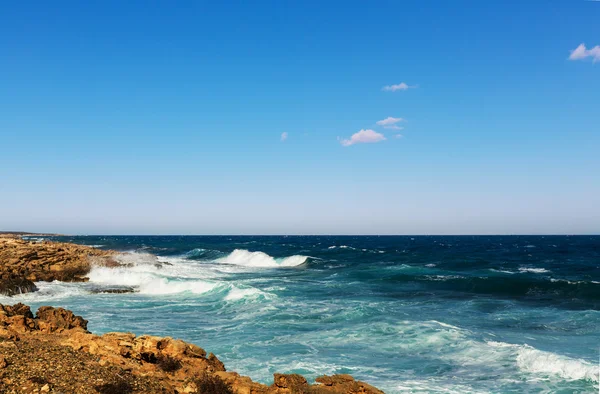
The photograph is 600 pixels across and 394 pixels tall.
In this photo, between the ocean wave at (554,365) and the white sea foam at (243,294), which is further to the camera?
the white sea foam at (243,294)

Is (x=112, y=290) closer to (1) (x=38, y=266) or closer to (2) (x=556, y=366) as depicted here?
(1) (x=38, y=266)

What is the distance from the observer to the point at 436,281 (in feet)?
133

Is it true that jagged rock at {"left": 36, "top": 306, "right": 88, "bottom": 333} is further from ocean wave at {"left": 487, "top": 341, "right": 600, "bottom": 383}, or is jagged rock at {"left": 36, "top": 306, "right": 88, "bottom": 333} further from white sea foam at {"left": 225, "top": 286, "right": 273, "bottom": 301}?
ocean wave at {"left": 487, "top": 341, "right": 600, "bottom": 383}

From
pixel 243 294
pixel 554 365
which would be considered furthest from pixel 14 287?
pixel 554 365

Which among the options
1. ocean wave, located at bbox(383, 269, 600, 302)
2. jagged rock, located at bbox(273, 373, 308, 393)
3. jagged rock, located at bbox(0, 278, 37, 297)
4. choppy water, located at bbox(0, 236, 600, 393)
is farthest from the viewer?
ocean wave, located at bbox(383, 269, 600, 302)

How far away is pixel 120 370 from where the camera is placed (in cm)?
1066

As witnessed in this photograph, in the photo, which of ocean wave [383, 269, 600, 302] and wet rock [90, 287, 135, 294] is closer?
wet rock [90, 287, 135, 294]

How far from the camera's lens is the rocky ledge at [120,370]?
9.67 metres

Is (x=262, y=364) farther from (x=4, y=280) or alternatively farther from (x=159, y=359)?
(x=4, y=280)

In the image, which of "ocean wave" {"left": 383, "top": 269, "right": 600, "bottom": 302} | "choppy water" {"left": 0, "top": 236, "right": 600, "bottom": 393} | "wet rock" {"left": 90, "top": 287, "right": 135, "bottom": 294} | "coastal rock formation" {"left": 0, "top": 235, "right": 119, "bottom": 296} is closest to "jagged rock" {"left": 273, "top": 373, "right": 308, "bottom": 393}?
"choppy water" {"left": 0, "top": 236, "right": 600, "bottom": 393}

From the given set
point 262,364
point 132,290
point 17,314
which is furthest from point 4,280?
point 262,364

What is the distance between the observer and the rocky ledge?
9.67m

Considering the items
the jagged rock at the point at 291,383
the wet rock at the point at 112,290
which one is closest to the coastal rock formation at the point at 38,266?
the wet rock at the point at 112,290

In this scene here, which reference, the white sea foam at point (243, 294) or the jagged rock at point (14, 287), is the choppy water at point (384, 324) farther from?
the jagged rock at point (14, 287)
